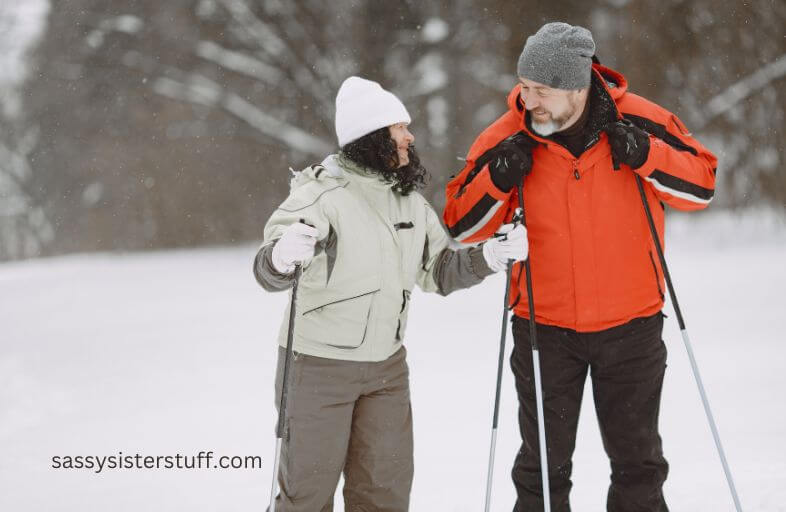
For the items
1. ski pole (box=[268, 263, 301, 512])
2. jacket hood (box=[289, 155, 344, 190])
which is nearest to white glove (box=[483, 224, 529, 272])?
jacket hood (box=[289, 155, 344, 190])

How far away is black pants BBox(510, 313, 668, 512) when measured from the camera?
109 inches

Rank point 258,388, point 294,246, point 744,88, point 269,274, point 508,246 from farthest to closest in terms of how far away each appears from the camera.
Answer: point 744,88, point 258,388, point 508,246, point 269,274, point 294,246

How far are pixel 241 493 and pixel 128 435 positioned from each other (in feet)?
4.44

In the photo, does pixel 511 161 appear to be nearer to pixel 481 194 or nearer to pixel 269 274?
pixel 481 194

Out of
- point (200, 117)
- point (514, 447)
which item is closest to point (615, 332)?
point (514, 447)

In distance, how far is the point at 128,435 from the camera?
5082 millimetres

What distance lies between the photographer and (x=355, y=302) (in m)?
2.58

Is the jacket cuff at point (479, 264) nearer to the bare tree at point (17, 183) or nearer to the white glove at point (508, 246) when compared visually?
the white glove at point (508, 246)

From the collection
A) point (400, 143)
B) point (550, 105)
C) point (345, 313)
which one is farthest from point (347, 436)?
point (550, 105)

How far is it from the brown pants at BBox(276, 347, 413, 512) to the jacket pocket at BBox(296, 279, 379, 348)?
8 centimetres

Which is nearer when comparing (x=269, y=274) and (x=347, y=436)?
(x=269, y=274)

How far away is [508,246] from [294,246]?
719mm

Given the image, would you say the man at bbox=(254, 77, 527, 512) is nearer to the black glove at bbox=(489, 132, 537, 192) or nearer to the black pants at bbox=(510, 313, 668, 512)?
the black glove at bbox=(489, 132, 537, 192)

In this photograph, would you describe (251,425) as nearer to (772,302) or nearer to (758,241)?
(772,302)
